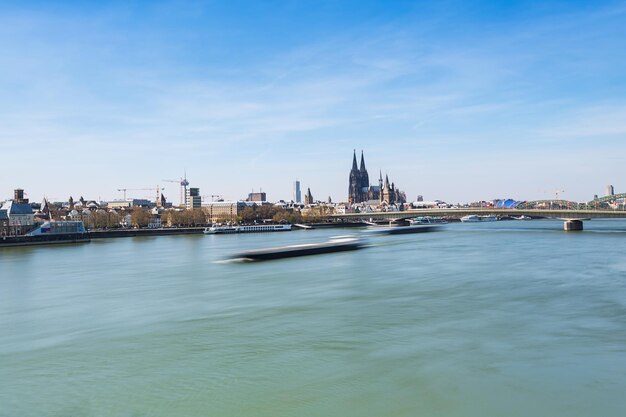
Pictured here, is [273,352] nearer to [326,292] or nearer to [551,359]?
[551,359]

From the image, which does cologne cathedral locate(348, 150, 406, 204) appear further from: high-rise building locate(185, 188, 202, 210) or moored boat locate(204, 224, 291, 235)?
moored boat locate(204, 224, 291, 235)

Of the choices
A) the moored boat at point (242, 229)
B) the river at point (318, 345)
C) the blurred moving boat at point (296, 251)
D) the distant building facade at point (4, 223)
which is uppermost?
the distant building facade at point (4, 223)

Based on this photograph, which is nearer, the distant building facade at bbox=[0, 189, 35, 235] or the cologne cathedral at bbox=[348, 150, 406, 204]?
the distant building facade at bbox=[0, 189, 35, 235]

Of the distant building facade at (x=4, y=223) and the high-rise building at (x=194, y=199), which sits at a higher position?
the high-rise building at (x=194, y=199)

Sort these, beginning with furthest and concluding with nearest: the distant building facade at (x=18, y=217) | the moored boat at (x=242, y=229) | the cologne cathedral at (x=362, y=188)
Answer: the cologne cathedral at (x=362, y=188) < the moored boat at (x=242, y=229) < the distant building facade at (x=18, y=217)

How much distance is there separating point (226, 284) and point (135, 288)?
3368mm

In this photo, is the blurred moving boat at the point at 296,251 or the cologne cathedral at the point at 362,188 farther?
the cologne cathedral at the point at 362,188

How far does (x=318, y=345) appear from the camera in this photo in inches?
464

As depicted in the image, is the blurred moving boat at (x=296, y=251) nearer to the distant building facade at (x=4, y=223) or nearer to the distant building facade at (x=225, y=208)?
the distant building facade at (x=4, y=223)

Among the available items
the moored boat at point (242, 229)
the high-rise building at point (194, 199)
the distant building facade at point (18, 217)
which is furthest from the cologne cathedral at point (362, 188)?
the distant building facade at point (18, 217)

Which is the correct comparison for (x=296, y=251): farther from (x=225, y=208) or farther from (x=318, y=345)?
(x=225, y=208)

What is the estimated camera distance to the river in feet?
→ 28.4

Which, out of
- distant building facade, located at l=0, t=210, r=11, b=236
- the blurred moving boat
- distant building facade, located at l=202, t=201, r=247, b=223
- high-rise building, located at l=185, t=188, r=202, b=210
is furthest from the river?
high-rise building, located at l=185, t=188, r=202, b=210

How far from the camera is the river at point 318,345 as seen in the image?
340 inches
